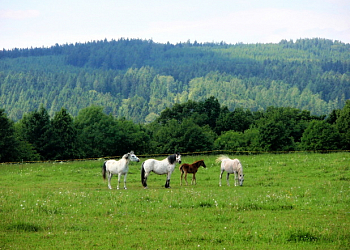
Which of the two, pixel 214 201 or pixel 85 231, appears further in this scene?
pixel 214 201

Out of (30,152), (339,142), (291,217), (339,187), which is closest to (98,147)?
(30,152)

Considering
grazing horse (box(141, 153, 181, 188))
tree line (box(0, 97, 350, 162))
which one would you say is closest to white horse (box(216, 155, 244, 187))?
grazing horse (box(141, 153, 181, 188))

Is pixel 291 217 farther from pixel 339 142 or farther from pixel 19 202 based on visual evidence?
pixel 339 142

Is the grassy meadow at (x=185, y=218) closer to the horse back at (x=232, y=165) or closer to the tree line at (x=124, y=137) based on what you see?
the horse back at (x=232, y=165)

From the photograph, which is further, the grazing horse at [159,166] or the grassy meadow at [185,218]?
the grazing horse at [159,166]

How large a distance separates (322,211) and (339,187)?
7991 mm

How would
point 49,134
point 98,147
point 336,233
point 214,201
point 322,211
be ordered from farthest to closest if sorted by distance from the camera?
point 98,147 < point 49,134 < point 214,201 < point 322,211 < point 336,233

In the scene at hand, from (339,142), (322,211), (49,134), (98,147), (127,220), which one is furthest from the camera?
(98,147)

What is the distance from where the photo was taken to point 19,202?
69.4ft

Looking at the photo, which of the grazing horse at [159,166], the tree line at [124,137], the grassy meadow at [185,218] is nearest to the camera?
the grassy meadow at [185,218]

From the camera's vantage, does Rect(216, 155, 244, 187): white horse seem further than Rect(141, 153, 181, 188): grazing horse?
Yes

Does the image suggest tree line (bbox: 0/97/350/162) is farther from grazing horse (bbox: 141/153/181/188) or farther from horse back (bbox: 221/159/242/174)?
horse back (bbox: 221/159/242/174)

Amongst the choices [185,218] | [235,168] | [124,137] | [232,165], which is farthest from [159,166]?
[124,137]

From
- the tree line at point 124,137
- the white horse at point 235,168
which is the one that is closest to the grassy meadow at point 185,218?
the white horse at point 235,168
